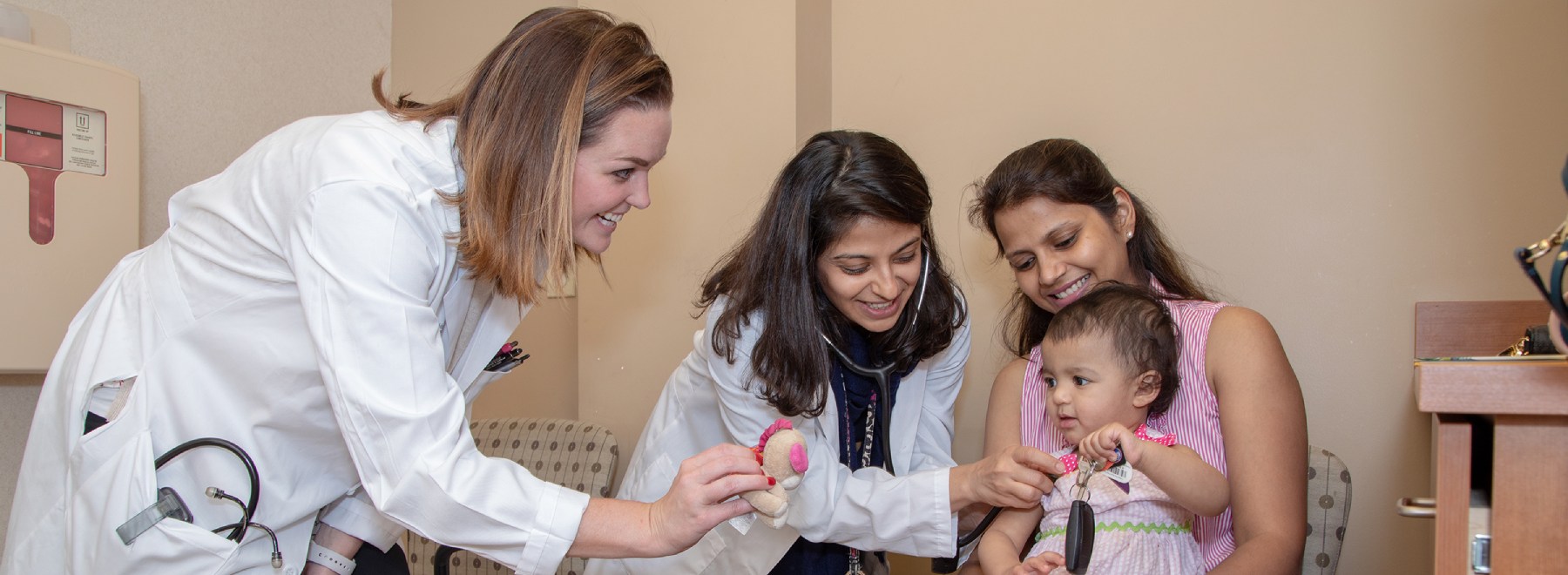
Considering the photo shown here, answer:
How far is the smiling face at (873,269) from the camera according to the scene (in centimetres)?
172

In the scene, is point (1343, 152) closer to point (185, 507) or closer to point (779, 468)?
point (779, 468)

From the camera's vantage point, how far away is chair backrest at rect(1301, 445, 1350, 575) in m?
1.78

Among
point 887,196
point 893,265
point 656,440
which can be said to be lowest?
point 656,440

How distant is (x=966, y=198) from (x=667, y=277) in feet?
2.80

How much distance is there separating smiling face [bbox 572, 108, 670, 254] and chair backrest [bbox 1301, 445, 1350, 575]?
1.24 meters

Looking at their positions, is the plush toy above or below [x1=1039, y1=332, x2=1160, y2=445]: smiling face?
below

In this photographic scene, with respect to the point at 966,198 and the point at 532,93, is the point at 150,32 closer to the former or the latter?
the point at 532,93

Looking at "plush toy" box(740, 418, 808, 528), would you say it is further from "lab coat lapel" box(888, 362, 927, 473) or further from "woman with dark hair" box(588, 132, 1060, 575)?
"lab coat lapel" box(888, 362, 927, 473)

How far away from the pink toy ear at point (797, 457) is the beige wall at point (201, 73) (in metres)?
2.05

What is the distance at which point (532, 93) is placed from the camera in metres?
1.30

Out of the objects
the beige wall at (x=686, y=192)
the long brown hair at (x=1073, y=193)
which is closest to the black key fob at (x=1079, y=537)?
the long brown hair at (x=1073, y=193)

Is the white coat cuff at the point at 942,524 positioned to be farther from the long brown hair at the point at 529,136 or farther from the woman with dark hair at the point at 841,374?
the long brown hair at the point at 529,136

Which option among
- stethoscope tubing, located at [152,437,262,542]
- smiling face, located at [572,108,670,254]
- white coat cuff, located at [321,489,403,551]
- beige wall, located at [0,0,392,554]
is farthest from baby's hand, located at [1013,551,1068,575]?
beige wall, located at [0,0,392,554]

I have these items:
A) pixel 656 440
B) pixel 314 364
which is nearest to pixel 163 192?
pixel 656 440
